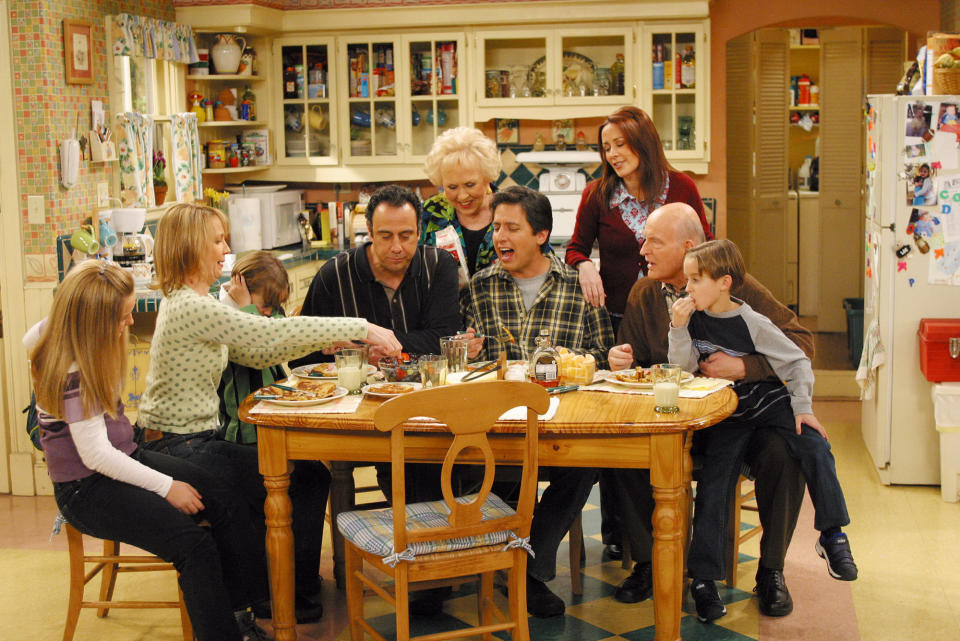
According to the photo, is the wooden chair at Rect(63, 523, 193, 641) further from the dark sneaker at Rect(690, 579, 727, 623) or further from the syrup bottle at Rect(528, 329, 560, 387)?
the dark sneaker at Rect(690, 579, 727, 623)

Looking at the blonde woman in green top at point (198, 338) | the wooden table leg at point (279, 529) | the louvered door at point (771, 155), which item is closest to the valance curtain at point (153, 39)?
the blonde woman in green top at point (198, 338)

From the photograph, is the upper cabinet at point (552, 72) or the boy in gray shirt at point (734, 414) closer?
the boy in gray shirt at point (734, 414)

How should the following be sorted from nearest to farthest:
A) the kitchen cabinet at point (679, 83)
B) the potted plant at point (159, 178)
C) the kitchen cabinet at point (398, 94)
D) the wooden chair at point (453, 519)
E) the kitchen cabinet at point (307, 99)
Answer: the wooden chair at point (453, 519) → the potted plant at point (159, 178) → the kitchen cabinet at point (679, 83) → the kitchen cabinet at point (398, 94) → the kitchen cabinet at point (307, 99)

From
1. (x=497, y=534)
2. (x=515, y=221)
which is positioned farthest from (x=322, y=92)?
(x=497, y=534)

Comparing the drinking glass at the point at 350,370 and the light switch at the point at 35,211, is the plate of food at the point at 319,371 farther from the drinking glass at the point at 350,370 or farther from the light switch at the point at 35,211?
the light switch at the point at 35,211

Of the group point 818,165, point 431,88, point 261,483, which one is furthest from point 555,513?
point 818,165

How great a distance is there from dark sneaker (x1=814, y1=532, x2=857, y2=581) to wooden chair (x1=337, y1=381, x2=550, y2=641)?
93 cm

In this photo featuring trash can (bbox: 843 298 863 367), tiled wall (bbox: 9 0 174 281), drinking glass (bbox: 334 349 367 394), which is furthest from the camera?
trash can (bbox: 843 298 863 367)

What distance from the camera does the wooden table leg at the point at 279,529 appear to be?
9.74ft

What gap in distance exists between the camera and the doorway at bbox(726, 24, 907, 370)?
7.98m

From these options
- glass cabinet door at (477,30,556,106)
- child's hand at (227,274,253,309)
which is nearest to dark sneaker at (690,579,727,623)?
child's hand at (227,274,253,309)

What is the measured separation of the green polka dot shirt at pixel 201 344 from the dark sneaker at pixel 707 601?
1238mm

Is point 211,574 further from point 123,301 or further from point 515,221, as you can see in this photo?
point 515,221

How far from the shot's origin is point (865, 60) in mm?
8031
